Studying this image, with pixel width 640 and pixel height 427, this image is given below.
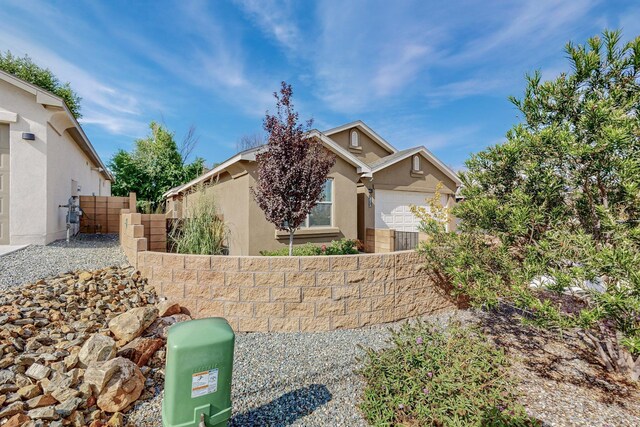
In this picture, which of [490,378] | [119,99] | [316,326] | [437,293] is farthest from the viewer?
[119,99]

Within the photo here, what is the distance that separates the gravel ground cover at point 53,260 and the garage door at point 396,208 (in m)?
8.31

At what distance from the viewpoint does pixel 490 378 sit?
9.36 feet

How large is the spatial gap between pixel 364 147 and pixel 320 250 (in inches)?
308

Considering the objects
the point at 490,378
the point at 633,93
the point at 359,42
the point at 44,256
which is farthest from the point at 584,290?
the point at 44,256

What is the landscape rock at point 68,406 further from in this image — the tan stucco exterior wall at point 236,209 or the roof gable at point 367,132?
the roof gable at point 367,132

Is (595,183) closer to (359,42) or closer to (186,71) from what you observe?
(359,42)

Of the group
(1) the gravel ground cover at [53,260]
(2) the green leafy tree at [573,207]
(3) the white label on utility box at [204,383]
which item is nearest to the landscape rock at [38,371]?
(3) the white label on utility box at [204,383]

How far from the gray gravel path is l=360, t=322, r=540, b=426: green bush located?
0.24 m

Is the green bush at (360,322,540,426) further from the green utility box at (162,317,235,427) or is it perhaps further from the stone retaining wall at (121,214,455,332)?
the green utility box at (162,317,235,427)

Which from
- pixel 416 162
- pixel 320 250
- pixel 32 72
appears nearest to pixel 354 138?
pixel 416 162

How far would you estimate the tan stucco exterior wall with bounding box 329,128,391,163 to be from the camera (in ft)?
42.5

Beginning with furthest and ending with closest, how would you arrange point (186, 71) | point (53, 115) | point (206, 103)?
point (206, 103)
point (186, 71)
point (53, 115)

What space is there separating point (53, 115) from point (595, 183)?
37.3 feet

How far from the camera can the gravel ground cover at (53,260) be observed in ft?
15.4
